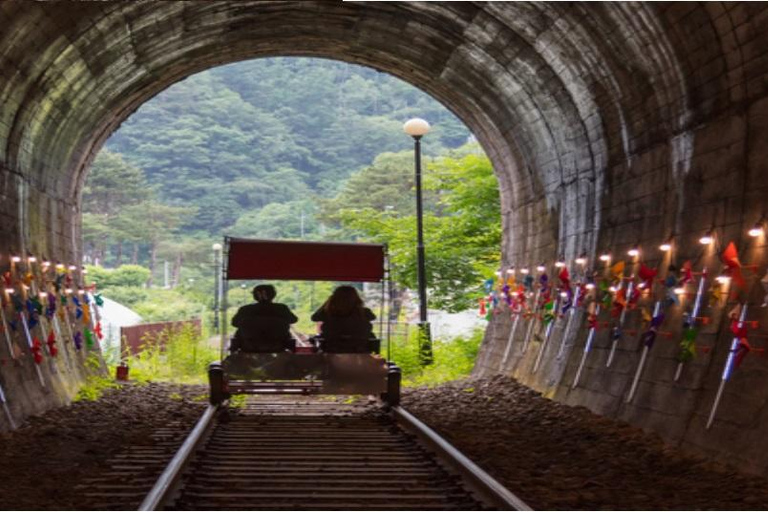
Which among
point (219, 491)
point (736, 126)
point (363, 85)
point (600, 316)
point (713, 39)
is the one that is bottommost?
point (219, 491)

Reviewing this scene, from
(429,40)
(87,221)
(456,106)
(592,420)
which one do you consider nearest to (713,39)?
(592,420)

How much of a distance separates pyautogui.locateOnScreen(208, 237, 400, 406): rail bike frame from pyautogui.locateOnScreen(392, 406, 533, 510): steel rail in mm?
2359

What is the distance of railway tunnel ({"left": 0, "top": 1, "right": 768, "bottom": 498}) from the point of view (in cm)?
1048

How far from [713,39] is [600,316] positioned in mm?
4826

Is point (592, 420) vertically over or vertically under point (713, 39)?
under

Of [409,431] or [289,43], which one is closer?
[409,431]

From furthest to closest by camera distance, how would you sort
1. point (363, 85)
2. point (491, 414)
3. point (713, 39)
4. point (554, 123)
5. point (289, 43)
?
point (363, 85) < point (289, 43) < point (554, 123) < point (491, 414) < point (713, 39)

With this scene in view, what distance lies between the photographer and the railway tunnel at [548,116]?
34.4ft

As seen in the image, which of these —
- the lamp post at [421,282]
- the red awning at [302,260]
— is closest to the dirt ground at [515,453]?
the red awning at [302,260]

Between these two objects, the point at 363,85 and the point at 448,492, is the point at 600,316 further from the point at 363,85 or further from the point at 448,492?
the point at 363,85

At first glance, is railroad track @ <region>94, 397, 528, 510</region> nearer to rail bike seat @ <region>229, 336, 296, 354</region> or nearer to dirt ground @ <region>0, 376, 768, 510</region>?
dirt ground @ <region>0, 376, 768, 510</region>

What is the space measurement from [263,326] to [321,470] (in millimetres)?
5349

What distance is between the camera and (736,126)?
1071 centimetres

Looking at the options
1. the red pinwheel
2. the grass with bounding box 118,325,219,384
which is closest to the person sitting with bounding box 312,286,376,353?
the red pinwheel
